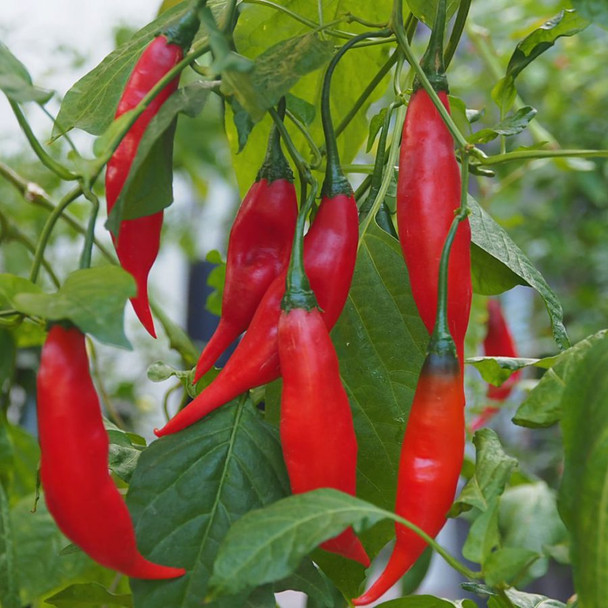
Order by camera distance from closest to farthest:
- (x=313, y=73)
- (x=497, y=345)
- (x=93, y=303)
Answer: (x=93, y=303) < (x=313, y=73) < (x=497, y=345)

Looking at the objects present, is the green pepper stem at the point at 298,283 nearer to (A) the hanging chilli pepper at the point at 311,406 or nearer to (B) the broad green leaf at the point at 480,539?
(A) the hanging chilli pepper at the point at 311,406

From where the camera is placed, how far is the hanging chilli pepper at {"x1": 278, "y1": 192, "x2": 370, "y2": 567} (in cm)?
39

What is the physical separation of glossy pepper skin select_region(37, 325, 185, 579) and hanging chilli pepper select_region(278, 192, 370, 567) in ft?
0.26

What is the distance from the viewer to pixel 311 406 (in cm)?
39

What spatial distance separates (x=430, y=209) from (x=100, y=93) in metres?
0.21

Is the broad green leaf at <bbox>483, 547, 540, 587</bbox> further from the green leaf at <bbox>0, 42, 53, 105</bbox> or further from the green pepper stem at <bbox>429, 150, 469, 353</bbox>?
the green leaf at <bbox>0, 42, 53, 105</bbox>

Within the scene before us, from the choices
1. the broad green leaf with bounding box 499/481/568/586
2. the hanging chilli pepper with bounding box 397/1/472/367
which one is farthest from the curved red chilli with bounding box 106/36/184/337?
the broad green leaf with bounding box 499/481/568/586

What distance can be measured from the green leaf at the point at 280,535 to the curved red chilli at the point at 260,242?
0.44 ft

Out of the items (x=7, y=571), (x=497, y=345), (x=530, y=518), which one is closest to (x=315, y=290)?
(x=7, y=571)

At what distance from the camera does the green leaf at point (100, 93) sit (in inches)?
20.1

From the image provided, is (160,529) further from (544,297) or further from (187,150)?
(187,150)

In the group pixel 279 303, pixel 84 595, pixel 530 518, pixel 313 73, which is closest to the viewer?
pixel 279 303

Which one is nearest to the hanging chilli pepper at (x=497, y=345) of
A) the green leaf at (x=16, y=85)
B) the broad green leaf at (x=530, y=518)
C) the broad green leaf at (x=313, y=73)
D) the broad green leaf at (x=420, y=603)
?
the broad green leaf at (x=530, y=518)

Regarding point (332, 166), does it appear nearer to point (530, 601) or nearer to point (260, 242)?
point (260, 242)
